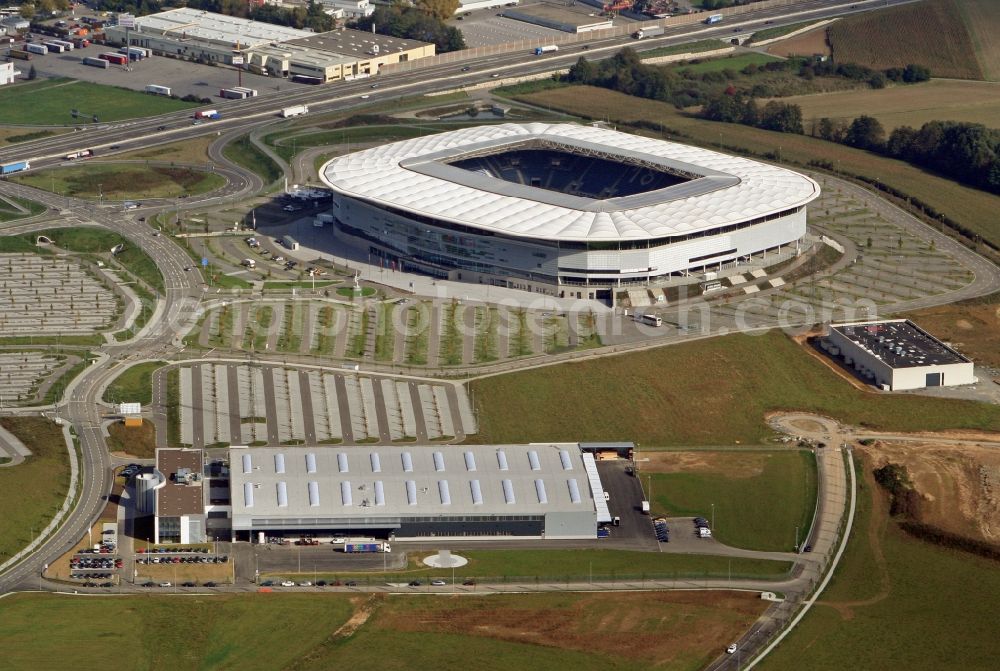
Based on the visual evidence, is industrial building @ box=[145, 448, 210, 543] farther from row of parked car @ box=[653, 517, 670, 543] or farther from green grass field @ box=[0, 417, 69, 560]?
row of parked car @ box=[653, 517, 670, 543]

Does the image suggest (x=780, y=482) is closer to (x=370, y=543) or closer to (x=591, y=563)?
(x=591, y=563)

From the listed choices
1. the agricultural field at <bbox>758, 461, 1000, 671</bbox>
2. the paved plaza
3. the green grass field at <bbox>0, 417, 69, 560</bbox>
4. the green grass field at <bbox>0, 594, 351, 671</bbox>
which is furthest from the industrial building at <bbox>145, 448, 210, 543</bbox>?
the agricultural field at <bbox>758, 461, 1000, 671</bbox>

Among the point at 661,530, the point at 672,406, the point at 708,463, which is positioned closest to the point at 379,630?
the point at 661,530

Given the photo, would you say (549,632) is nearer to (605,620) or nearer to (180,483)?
(605,620)

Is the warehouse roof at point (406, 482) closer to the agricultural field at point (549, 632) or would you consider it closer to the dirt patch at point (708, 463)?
the dirt patch at point (708, 463)

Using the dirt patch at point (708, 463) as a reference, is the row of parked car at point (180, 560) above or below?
below

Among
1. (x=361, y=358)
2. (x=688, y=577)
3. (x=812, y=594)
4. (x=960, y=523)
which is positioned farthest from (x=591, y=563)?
(x=361, y=358)

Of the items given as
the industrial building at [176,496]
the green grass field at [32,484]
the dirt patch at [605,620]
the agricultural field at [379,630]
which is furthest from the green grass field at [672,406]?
the green grass field at [32,484]
